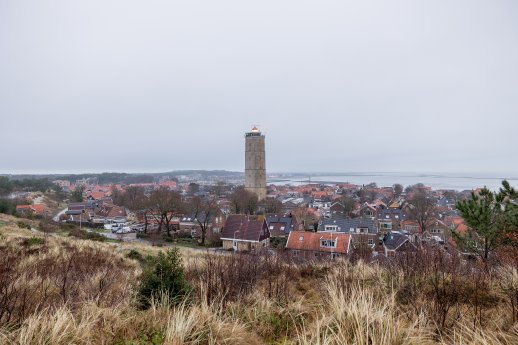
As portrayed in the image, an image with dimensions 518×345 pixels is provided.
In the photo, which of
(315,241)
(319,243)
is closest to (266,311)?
(319,243)

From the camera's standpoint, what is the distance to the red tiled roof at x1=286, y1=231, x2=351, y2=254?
81.0 feet

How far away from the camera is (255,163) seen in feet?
217

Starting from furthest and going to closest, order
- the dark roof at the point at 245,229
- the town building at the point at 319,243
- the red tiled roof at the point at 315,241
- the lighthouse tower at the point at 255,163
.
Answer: the lighthouse tower at the point at 255,163 < the dark roof at the point at 245,229 < the red tiled roof at the point at 315,241 < the town building at the point at 319,243

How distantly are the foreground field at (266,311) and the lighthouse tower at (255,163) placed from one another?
58.7m

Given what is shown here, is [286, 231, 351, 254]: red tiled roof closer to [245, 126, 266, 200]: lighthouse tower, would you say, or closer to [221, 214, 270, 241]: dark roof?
[221, 214, 270, 241]: dark roof

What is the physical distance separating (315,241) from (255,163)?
4126 cm

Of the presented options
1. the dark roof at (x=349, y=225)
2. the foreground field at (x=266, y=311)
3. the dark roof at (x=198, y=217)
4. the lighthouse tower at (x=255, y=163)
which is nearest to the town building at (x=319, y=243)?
the dark roof at (x=349, y=225)

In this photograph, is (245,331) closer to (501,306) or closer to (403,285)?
(403,285)

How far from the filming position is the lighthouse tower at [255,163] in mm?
65688

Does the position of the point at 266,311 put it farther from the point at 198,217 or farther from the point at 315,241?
the point at 198,217

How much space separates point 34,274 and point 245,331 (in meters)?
5.00

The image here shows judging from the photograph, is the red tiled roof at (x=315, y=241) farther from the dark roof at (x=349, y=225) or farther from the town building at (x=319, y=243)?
the dark roof at (x=349, y=225)

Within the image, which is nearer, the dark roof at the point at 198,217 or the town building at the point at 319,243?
the town building at the point at 319,243

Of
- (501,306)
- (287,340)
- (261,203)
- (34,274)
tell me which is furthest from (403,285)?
(261,203)
